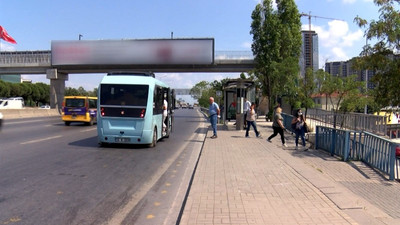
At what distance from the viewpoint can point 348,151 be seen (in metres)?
10.2

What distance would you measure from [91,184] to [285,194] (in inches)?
146

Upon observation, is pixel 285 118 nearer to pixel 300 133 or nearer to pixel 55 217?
pixel 300 133

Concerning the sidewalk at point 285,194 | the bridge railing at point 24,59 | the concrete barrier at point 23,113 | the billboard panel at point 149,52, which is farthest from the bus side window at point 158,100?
the bridge railing at point 24,59

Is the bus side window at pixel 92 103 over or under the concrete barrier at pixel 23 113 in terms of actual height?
over

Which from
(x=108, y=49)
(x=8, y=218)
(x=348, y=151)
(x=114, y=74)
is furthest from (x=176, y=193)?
(x=108, y=49)

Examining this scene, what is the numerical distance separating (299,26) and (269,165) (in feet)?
72.7

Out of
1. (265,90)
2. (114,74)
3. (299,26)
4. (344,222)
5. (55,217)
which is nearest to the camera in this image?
(344,222)

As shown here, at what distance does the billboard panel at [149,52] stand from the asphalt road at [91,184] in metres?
31.4

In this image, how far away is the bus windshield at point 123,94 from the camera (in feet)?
40.0

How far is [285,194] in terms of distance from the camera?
19.9 feet

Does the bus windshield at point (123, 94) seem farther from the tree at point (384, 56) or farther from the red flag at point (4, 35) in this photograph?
the tree at point (384, 56)

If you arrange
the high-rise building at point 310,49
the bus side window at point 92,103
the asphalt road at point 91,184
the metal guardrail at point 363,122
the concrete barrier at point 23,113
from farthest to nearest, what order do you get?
the high-rise building at point 310,49 → the concrete barrier at point 23,113 → the bus side window at point 92,103 → the metal guardrail at point 363,122 → the asphalt road at point 91,184

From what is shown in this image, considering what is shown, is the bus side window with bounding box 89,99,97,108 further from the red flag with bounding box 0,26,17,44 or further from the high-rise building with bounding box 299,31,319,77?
the high-rise building with bounding box 299,31,319,77

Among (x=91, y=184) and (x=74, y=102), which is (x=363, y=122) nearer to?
(x=91, y=184)
